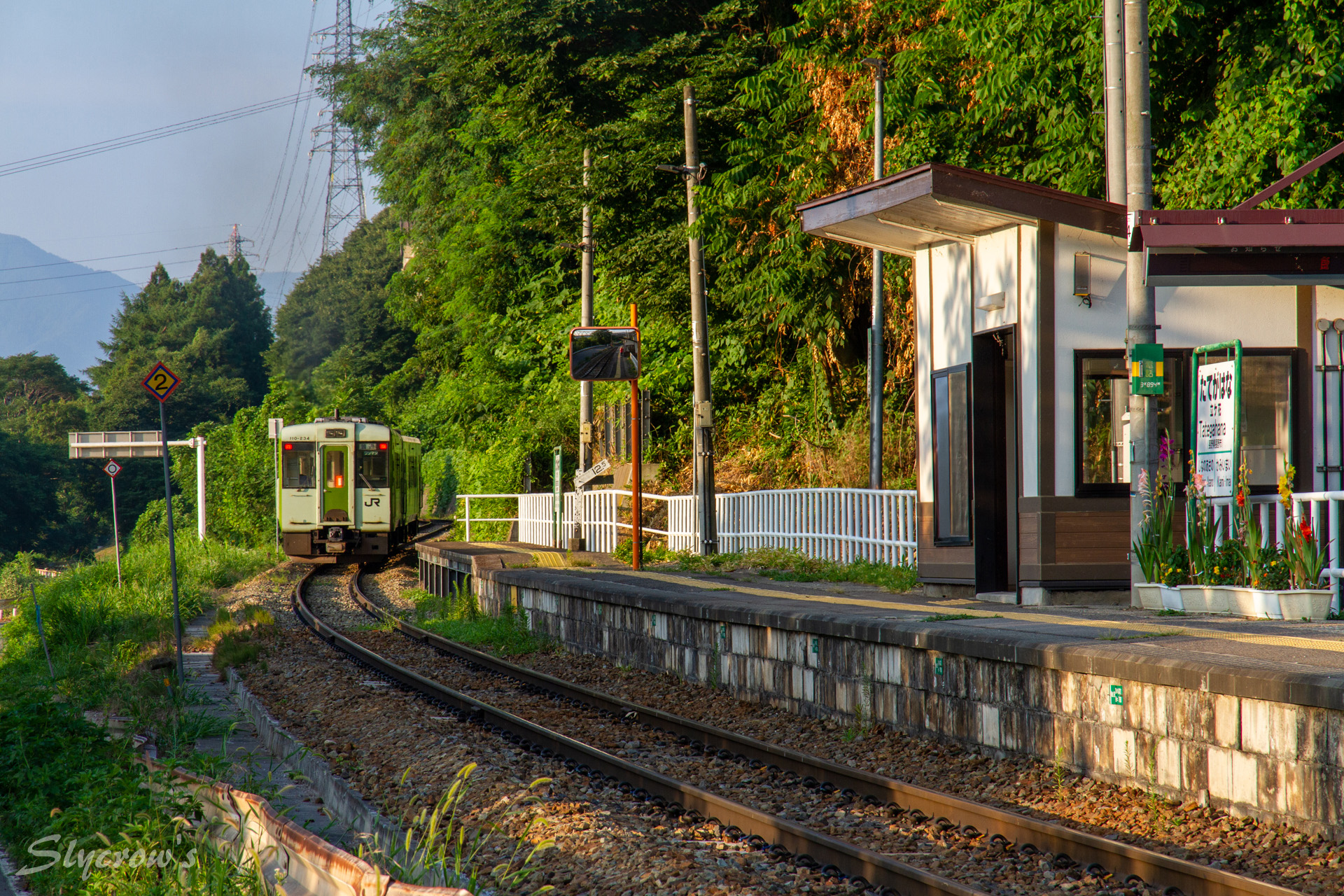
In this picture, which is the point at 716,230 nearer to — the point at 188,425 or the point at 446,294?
the point at 446,294

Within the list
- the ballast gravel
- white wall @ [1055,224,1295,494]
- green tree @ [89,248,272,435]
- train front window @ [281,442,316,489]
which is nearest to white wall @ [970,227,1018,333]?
white wall @ [1055,224,1295,494]

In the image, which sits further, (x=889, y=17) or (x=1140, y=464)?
(x=889, y=17)

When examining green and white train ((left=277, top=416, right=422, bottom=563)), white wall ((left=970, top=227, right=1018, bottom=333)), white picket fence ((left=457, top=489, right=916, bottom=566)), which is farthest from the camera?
green and white train ((left=277, top=416, right=422, bottom=563))

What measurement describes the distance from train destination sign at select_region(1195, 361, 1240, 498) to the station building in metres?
0.60

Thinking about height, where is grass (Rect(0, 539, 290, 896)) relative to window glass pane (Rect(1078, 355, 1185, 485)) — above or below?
below

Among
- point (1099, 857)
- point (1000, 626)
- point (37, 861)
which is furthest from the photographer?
point (1000, 626)

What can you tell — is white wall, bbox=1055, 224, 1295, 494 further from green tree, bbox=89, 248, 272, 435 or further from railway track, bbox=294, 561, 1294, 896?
green tree, bbox=89, 248, 272, 435

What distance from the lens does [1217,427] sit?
9.27 meters

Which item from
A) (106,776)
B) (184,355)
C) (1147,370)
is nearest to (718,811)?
(106,776)

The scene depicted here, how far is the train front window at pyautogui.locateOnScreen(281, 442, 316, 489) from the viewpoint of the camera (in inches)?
1072

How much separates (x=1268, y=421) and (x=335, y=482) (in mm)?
21062

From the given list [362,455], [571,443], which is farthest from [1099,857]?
[571,443]

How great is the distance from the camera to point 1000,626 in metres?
7.76

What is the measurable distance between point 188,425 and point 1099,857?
261 ft
